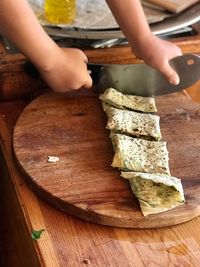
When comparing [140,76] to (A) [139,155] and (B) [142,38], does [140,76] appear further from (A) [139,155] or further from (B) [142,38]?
(A) [139,155]

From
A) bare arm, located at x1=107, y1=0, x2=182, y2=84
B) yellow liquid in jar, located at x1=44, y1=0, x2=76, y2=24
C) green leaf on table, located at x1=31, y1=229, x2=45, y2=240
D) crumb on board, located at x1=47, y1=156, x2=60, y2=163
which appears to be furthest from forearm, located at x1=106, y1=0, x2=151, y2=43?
green leaf on table, located at x1=31, y1=229, x2=45, y2=240

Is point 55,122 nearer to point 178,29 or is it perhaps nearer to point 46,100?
point 46,100

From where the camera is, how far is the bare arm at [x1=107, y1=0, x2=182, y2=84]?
0.81 m

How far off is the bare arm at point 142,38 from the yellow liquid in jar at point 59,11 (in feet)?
0.36

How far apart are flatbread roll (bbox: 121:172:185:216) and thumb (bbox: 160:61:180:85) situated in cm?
18

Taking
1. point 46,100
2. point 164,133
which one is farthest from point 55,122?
point 164,133

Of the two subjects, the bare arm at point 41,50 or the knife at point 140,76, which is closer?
the bare arm at point 41,50

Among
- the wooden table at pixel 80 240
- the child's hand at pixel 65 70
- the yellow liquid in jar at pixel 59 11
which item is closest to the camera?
the wooden table at pixel 80 240

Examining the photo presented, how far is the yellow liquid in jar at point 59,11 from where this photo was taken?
0.90 metres

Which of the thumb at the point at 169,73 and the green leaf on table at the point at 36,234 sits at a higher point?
the thumb at the point at 169,73

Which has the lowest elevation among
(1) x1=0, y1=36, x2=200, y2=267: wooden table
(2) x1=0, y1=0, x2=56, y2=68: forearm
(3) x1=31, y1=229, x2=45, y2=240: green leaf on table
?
(1) x1=0, y1=36, x2=200, y2=267: wooden table

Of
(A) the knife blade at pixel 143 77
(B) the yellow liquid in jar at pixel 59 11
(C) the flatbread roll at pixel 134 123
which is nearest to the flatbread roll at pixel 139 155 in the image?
(C) the flatbread roll at pixel 134 123

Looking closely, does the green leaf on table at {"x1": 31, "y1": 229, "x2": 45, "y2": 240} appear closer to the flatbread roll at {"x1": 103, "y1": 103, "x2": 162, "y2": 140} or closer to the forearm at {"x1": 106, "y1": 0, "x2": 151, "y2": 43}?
the flatbread roll at {"x1": 103, "y1": 103, "x2": 162, "y2": 140}

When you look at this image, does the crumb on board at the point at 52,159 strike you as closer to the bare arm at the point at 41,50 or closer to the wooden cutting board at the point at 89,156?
the wooden cutting board at the point at 89,156
